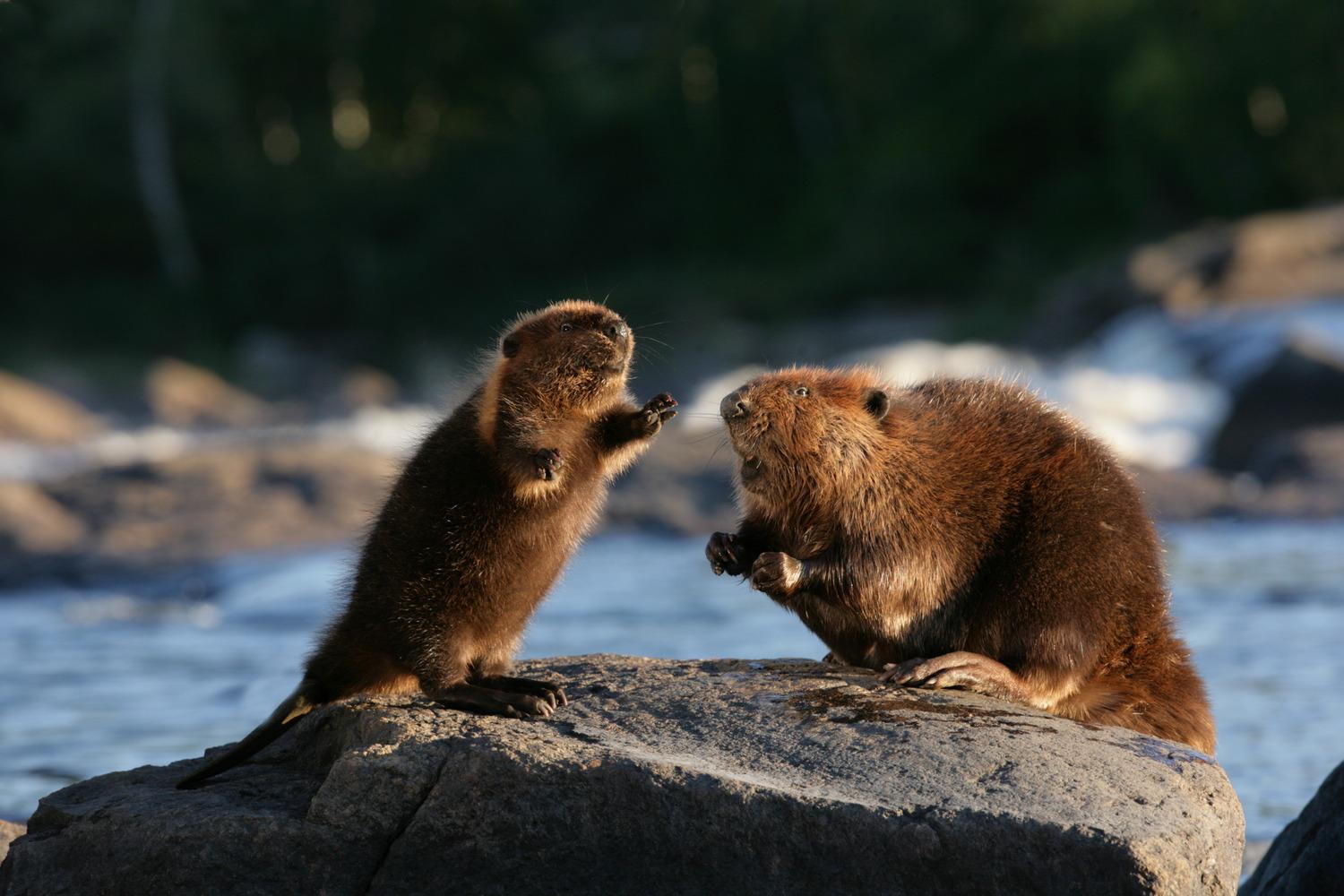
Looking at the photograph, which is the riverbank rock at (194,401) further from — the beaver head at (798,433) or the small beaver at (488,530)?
the beaver head at (798,433)

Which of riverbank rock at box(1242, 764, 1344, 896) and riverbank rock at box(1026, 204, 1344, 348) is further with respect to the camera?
riverbank rock at box(1026, 204, 1344, 348)

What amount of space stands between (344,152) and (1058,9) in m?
20.5

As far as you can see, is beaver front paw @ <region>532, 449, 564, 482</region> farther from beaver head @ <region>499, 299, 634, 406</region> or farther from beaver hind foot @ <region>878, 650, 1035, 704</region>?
beaver hind foot @ <region>878, 650, 1035, 704</region>

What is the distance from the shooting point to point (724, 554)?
5039 mm

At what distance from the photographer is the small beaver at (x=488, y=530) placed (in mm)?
4992

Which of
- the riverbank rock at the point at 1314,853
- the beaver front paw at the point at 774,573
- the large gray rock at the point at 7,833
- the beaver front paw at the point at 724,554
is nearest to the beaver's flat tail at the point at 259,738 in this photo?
the large gray rock at the point at 7,833

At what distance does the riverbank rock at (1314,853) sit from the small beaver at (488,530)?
2.34 meters

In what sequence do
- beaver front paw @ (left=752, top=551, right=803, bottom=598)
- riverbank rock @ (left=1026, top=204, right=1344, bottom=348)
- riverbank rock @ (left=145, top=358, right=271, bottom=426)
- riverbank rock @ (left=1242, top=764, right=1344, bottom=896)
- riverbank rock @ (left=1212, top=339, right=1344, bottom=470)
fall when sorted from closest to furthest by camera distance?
beaver front paw @ (left=752, top=551, right=803, bottom=598) < riverbank rock @ (left=1242, top=764, right=1344, bottom=896) < riverbank rock @ (left=1212, top=339, right=1344, bottom=470) < riverbank rock @ (left=1026, top=204, right=1344, bottom=348) < riverbank rock @ (left=145, top=358, right=271, bottom=426)

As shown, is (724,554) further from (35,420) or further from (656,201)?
(656,201)

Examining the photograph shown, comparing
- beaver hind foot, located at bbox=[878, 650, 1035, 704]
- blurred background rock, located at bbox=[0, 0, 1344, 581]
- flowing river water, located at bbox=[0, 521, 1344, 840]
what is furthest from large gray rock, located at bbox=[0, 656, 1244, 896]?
blurred background rock, located at bbox=[0, 0, 1344, 581]

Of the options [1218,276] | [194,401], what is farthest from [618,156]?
[1218,276]

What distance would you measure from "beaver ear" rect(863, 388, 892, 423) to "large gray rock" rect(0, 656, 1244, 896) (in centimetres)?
82

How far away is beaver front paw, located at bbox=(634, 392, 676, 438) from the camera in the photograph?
5.25 metres

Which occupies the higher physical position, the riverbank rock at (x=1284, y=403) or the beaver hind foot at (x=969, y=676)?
the riverbank rock at (x=1284, y=403)
